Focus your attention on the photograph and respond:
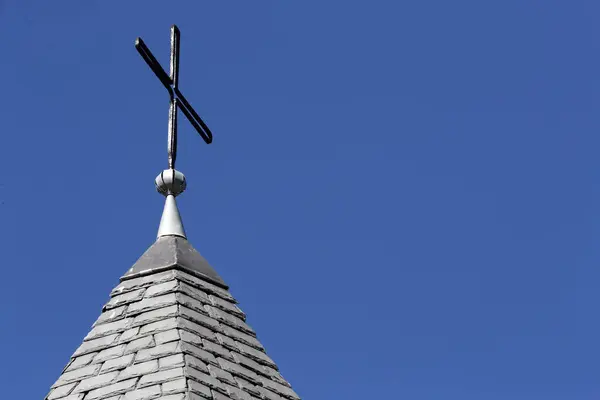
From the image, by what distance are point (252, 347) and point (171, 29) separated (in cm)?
264

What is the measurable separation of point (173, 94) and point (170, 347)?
2467 mm

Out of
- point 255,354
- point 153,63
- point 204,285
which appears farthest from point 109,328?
point 153,63

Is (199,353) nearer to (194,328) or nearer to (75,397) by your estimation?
(194,328)

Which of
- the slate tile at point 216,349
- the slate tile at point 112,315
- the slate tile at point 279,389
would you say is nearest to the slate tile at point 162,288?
the slate tile at point 112,315

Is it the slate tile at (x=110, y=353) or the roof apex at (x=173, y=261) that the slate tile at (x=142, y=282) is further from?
the slate tile at (x=110, y=353)

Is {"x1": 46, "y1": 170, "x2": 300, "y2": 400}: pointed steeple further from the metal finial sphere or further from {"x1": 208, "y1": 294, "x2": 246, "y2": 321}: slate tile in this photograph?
the metal finial sphere

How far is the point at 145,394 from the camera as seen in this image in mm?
6633

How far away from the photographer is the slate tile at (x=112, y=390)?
6.79m

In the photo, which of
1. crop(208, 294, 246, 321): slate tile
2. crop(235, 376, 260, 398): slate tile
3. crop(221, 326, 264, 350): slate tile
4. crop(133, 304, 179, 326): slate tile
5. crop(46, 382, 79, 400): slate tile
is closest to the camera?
crop(46, 382, 79, 400): slate tile

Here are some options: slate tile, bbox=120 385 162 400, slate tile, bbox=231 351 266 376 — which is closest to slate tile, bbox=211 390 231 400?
slate tile, bbox=120 385 162 400

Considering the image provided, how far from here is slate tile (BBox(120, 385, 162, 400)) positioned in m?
6.59

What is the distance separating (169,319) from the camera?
7371 millimetres

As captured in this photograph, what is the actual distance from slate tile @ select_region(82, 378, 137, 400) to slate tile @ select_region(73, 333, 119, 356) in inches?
19.2

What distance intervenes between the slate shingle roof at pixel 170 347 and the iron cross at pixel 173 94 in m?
0.75
